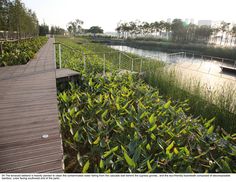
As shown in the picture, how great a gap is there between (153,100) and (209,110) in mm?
1107

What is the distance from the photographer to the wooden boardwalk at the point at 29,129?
1.78m

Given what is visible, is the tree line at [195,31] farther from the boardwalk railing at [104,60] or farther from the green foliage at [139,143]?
the green foliage at [139,143]

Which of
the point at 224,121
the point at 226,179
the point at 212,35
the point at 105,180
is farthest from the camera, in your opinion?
the point at 212,35

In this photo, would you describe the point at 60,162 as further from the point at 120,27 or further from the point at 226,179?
the point at 120,27

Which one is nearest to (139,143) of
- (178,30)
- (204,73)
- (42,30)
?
(204,73)

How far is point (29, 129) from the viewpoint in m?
2.34

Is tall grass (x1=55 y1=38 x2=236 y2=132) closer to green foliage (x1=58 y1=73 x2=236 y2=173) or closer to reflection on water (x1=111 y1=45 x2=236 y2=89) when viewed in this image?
reflection on water (x1=111 y1=45 x2=236 y2=89)

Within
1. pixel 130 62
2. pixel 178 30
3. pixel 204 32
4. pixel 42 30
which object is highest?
pixel 178 30

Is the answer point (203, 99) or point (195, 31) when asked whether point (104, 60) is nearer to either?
point (203, 99)

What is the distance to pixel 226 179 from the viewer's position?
1.62 meters

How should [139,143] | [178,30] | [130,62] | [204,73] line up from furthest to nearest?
1. [178,30]
2. [130,62]
3. [204,73]
4. [139,143]

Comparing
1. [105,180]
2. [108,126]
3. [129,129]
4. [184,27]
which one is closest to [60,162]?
[105,180]

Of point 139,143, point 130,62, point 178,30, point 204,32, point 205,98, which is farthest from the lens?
point 178,30

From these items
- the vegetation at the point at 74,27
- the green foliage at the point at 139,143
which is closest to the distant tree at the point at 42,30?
the vegetation at the point at 74,27
